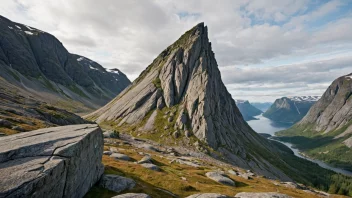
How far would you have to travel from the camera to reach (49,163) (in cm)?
2666

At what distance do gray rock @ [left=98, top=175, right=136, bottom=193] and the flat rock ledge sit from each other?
6.61 feet

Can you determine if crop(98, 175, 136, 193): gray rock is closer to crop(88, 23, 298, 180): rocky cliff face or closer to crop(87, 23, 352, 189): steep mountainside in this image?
crop(87, 23, 352, 189): steep mountainside

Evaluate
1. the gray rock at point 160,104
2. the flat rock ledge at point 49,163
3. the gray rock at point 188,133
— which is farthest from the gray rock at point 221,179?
the gray rock at point 160,104

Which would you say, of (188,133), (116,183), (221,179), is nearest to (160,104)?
(188,133)

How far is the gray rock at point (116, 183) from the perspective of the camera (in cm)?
3834

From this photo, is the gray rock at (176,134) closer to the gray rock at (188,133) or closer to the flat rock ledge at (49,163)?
the gray rock at (188,133)

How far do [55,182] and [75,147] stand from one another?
5.00 m

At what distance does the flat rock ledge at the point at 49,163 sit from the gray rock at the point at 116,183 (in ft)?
6.61

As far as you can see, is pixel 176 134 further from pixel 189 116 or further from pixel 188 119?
pixel 189 116

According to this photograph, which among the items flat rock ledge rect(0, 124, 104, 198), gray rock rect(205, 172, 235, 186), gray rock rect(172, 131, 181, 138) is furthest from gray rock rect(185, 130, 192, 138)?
flat rock ledge rect(0, 124, 104, 198)

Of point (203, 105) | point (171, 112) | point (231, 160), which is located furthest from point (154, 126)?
point (231, 160)

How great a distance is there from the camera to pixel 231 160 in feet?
497

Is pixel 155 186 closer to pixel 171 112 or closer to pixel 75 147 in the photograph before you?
pixel 75 147

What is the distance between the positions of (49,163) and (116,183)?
15.0 meters
